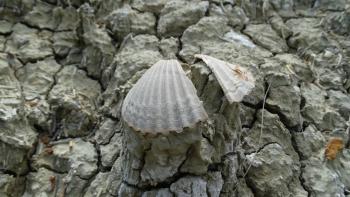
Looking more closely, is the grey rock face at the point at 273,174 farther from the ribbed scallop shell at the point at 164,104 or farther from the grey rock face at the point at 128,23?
the grey rock face at the point at 128,23

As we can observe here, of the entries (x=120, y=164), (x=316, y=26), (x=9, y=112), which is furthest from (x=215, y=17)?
(x=9, y=112)

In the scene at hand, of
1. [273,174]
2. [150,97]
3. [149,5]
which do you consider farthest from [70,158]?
[149,5]

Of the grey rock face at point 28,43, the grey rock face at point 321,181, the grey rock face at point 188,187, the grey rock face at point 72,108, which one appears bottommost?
the grey rock face at point 321,181

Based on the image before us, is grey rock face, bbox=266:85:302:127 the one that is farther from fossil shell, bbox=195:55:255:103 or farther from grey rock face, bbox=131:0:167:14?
grey rock face, bbox=131:0:167:14

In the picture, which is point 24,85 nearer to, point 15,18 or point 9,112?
point 9,112

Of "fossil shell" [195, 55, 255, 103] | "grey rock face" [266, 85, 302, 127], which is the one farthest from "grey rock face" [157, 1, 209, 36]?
"fossil shell" [195, 55, 255, 103]

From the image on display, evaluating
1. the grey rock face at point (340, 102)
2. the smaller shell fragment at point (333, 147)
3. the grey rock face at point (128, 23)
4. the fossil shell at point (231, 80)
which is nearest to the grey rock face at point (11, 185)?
the grey rock face at point (128, 23)

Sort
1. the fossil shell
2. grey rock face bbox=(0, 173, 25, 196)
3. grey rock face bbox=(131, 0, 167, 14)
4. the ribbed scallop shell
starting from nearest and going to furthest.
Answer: the ribbed scallop shell < the fossil shell < grey rock face bbox=(0, 173, 25, 196) < grey rock face bbox=(131, 0, 167, 14)
